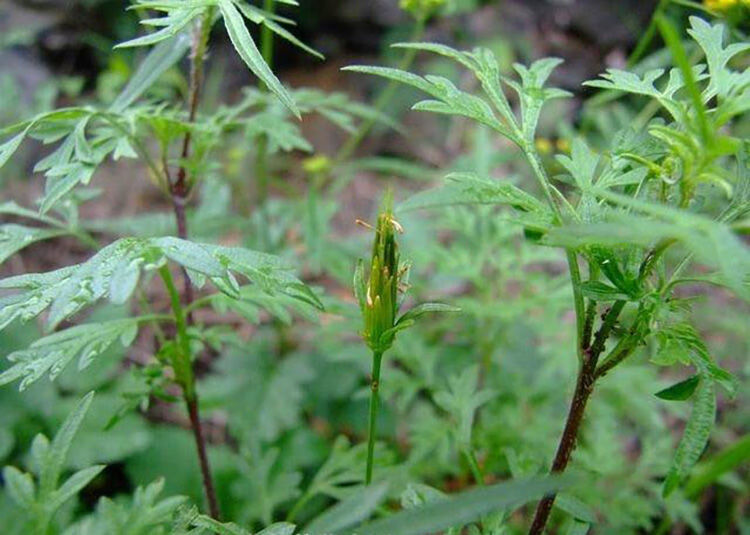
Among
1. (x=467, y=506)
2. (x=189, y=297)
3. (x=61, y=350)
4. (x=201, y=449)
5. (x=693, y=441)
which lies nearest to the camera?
(x=467, y=506)

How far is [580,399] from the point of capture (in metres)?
1.05

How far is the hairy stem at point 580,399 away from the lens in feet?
3.30

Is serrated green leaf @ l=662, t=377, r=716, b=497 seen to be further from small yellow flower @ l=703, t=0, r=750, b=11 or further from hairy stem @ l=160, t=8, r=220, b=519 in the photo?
small yellow flower @ l=703, t=0, r=750, b=11

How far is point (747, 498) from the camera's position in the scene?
2.24 m

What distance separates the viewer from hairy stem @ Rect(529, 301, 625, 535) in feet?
3.30

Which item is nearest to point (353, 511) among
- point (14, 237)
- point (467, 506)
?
point (467, 506)

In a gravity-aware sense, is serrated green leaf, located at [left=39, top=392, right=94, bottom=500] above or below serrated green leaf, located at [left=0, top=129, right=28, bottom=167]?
below

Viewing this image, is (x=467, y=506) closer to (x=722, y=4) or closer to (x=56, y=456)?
(x=56, y=456)

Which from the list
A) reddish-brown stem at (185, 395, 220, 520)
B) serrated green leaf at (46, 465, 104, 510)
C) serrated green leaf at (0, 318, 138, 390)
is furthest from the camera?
reddish-brown stem at (185, 395, 220, 520)

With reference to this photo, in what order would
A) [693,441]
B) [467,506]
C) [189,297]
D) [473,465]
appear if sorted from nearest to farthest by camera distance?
[467,506] → [693,441] → [473,465] → [189,297]

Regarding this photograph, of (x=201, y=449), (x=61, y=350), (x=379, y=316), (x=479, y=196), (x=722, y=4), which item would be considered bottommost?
(x=201, y=449)

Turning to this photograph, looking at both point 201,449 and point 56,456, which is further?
point 201,449

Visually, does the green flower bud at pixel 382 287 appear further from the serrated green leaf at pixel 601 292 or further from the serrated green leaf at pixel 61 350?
the serrated green leaf at pixel 61 350

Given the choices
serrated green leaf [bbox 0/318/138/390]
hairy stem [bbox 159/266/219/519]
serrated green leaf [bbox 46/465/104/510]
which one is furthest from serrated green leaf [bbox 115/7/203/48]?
serrated green leaf [bbox 46/465/104/510]
